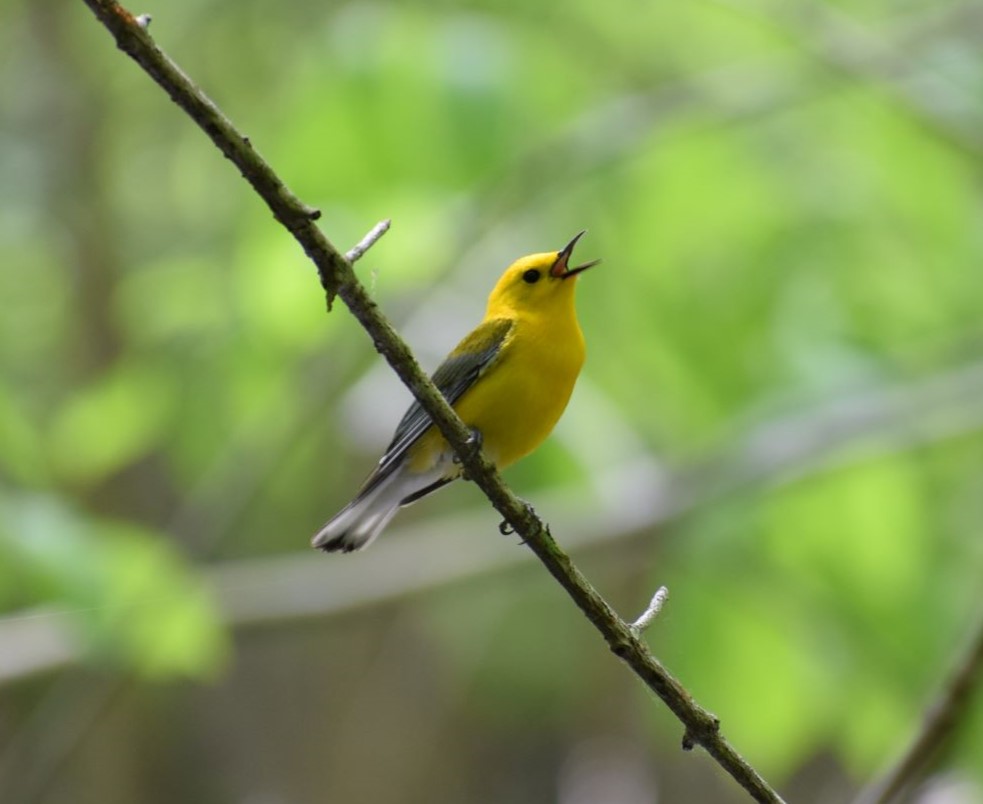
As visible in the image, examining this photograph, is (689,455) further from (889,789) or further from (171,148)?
(171,148)

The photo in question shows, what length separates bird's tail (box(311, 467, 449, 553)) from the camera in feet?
13.1

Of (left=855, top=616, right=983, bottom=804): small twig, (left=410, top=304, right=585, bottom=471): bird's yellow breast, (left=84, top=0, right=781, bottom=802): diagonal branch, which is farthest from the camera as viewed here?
(left=410, top=304, right=585, bottom=471): bird's yellow breast

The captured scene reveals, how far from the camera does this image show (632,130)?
614 cm

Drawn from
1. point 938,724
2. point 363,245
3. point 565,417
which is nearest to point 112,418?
point 565,417

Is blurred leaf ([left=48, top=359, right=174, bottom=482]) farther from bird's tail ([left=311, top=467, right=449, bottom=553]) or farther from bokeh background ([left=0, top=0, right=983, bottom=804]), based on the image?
bird's tail ([left=311, top=467, right=449, bottom=553])

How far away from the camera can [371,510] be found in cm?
425

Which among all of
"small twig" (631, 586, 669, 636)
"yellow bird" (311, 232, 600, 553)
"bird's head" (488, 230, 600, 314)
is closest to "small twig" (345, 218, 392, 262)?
"small twig" (631, 586, 669, 636)

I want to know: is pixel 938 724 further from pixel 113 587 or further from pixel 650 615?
pixel 113 587

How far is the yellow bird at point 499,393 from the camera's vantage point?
154 inches

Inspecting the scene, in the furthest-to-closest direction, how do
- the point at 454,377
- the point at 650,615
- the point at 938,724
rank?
1. the point at 454,377
2. the point at 938,724
3. the point at 650,615

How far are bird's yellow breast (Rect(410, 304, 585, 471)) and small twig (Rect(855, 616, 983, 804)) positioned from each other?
1.36 m

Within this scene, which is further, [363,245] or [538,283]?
[538,283]

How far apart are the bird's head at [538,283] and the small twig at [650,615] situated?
1.74 meters

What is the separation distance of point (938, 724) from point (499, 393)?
1.59 m
